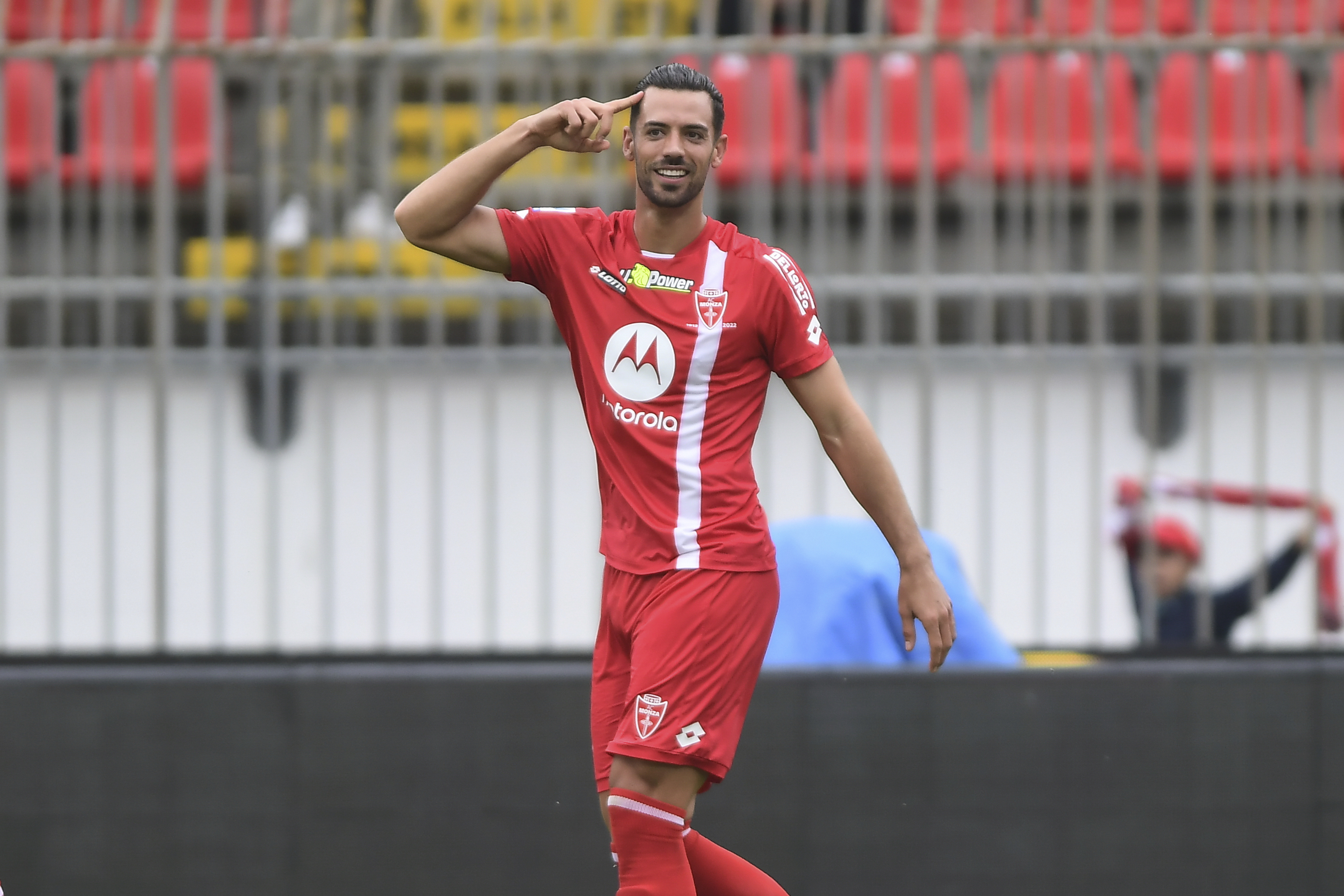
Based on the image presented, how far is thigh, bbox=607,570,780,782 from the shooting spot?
339 centimetres

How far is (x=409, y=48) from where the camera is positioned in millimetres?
4891

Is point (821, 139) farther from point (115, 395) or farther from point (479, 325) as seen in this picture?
point (115, 395)

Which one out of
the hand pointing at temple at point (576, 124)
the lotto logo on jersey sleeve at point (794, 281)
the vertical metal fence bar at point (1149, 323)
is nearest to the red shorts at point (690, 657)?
the lotto logo on jersey sleeve at point (794, 281)

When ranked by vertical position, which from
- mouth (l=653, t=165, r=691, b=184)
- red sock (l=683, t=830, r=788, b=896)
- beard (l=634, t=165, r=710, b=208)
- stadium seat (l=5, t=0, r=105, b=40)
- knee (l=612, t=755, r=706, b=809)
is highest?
stadium seat (l=5, t=0, r=105, b=40)

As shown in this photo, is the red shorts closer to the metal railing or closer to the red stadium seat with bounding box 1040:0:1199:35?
the metal railing

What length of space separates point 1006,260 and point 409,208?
7.05ft

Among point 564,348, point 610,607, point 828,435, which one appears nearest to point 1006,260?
point 564,348

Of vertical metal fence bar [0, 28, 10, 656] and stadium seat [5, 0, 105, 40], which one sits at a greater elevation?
stadium seat [5, 0, 105, 40]

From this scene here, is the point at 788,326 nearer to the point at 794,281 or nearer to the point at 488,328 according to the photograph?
the point at 794,281

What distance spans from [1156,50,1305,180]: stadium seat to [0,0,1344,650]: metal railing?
0.07 ft

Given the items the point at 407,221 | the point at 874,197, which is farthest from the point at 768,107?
the point at 407,221

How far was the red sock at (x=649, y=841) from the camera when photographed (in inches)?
135

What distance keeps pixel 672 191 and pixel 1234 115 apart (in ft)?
7.72

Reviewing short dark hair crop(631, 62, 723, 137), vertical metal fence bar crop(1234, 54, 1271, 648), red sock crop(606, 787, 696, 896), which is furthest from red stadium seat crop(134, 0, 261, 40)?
vertical metal fence bar crop(1234, 54, 1271, 648)
